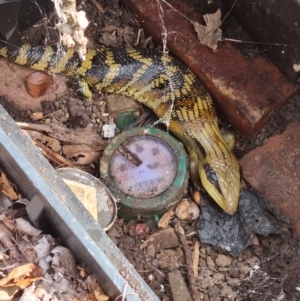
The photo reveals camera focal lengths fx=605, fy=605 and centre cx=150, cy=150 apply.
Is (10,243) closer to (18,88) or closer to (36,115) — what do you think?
(36,115)

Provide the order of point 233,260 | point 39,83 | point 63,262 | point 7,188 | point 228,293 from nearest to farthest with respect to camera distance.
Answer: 1. point 63,262
2. point 7,188
3. point 228,293
4. point 233,260
5. point 39,83

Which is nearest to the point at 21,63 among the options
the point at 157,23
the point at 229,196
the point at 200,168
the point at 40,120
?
the point at 40,120

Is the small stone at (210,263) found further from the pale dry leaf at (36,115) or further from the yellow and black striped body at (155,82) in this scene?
the pale dry leaf at (36,115)

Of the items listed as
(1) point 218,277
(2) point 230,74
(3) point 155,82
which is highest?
(2) point 230,74

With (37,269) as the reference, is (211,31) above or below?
above

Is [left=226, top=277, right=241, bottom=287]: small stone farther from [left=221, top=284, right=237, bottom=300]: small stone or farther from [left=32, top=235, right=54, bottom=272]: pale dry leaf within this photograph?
[left=32, top=235, right=54, bottom=272]: pale dry leaf

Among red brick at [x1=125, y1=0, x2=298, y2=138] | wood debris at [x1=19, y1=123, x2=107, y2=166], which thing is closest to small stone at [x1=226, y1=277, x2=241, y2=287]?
red brick at [x1=125, y1=0, x2=298, y2=138]

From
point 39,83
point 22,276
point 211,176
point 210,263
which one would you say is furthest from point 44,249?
point 39,83
